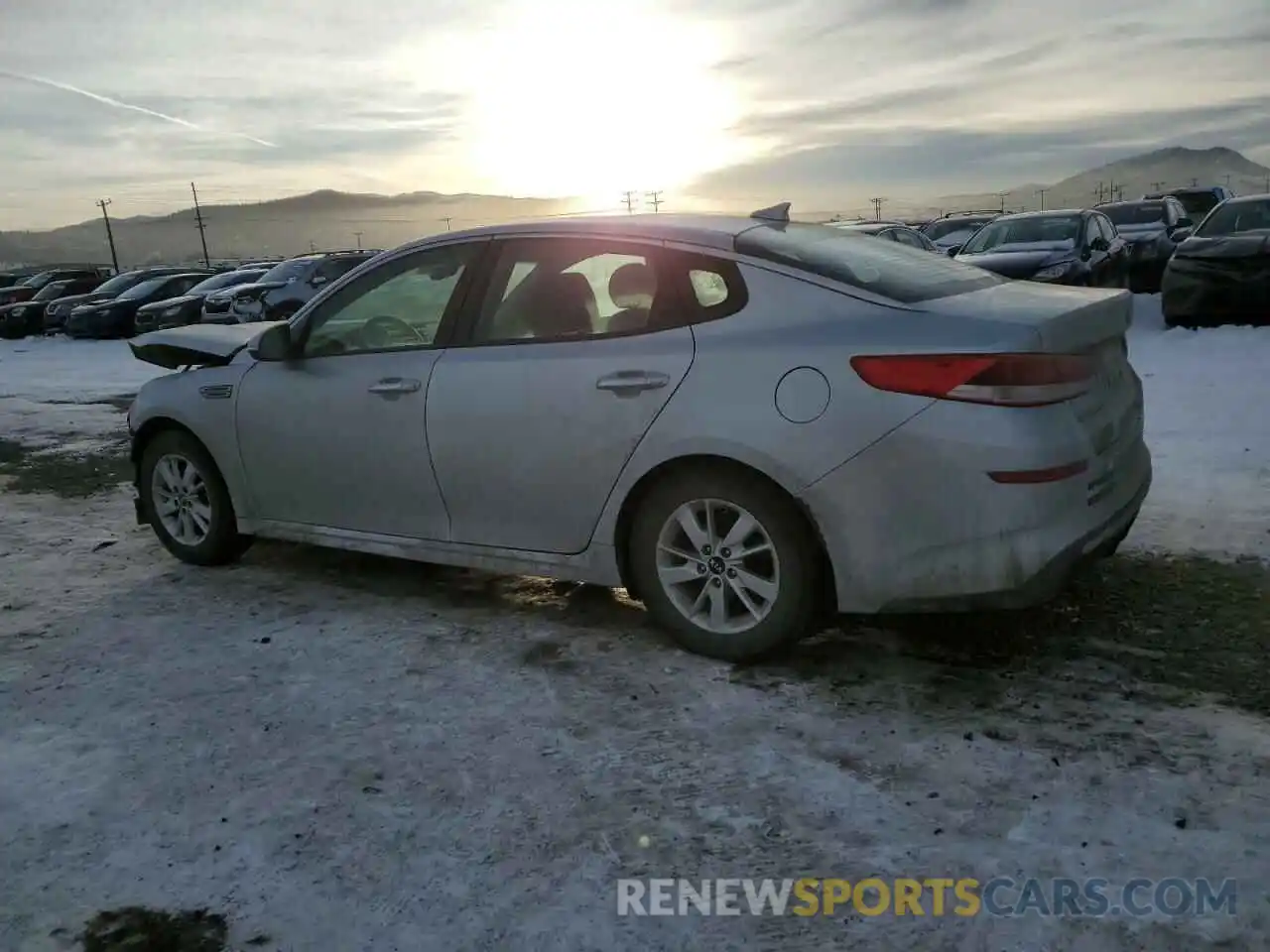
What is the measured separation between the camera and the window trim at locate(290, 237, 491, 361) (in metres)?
4.21

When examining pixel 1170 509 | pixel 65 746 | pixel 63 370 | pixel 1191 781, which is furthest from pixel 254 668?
pixel 63 370

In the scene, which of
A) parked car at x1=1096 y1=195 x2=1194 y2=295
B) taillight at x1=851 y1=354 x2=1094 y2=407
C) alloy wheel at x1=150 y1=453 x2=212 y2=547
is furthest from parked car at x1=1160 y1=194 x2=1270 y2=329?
alloy wheel at x1=150 y1=453 x2=212 y2=547

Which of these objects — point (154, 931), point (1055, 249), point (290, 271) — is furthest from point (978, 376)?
point (290, 271)

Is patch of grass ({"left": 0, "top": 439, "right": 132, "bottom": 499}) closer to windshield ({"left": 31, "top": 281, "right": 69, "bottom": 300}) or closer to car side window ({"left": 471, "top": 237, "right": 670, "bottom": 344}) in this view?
car side window ({"left": 471, "top": 237, "right": 670, "bottom": 344})

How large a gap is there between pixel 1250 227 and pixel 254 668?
13.2 metres

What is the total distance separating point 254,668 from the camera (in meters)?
3.90

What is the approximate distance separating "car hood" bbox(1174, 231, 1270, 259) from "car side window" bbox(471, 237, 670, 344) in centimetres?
1033

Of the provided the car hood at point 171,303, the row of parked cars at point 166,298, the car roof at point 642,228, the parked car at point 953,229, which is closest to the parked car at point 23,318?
the row of parked cars at point 166,298

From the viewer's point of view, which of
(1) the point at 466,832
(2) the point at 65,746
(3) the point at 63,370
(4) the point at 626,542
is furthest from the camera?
(3) the point at 63,370

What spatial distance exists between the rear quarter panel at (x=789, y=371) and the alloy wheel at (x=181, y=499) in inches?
102

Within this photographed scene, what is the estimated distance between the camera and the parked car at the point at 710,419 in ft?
10.5

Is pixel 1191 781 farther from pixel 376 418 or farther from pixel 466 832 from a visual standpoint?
pixel 376 418

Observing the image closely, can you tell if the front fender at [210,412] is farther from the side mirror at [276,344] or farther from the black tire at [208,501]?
the side mirror at [276,344]

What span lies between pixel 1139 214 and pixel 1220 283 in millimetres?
9720
